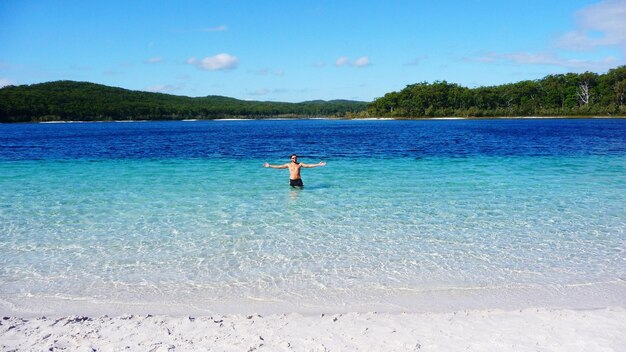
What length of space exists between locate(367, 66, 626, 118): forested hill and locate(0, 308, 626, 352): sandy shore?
12665 centimetres

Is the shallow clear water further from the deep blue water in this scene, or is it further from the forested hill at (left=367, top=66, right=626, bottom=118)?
the forested hill at (left=367, top=66, right=626, bottom=118)

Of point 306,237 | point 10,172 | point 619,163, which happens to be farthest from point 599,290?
point 10,172

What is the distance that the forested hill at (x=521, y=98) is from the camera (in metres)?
121

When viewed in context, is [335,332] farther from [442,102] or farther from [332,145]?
[442,102]

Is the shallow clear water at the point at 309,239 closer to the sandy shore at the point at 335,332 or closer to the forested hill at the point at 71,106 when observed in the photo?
the sandy shore at the point at 335,332

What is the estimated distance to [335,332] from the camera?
5738mm

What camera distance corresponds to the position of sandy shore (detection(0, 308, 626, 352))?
210 inches

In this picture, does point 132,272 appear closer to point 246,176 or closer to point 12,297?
point 12,297

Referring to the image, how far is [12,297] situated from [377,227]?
24.4ft

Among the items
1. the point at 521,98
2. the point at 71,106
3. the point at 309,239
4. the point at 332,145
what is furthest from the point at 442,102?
the point at 309,239

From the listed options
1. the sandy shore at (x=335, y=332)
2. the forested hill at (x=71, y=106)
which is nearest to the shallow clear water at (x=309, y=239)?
the sandy shore at (x=335, y=332)

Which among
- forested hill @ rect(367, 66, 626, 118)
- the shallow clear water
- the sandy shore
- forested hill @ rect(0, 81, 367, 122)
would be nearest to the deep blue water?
the shallow clear water

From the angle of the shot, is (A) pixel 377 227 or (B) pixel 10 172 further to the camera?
(B) pixel 10 172

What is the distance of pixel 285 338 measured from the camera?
5.57 metres
